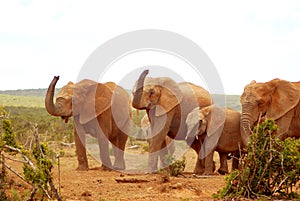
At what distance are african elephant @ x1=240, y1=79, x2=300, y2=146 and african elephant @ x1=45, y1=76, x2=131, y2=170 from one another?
12.5 feet

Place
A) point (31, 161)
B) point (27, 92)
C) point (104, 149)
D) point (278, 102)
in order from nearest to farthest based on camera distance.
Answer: point (31, 161) < point (278, 102) < point (104, 149) < point (27, 92)

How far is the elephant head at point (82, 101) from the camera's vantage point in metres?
12.8

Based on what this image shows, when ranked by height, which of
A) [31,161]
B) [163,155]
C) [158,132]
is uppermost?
[158,132]

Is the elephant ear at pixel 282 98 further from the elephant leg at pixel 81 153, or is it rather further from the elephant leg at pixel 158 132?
the elephant leg at pixel 81 153

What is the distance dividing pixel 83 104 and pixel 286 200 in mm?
7423

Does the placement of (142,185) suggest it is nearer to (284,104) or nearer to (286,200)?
(286,200)

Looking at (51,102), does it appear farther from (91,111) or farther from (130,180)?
(130,180)

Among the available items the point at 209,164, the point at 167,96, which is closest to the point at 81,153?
the point at 167,96

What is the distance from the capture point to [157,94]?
517 inches

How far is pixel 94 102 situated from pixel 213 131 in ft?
10.8

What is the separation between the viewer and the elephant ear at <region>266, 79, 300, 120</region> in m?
12.4

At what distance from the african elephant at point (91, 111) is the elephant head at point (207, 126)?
2498mm

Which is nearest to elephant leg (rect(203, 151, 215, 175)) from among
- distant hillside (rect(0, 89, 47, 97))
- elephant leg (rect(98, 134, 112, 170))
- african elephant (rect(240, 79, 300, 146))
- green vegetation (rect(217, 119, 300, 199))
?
african elephant (rect(240, 79, 300, 146))

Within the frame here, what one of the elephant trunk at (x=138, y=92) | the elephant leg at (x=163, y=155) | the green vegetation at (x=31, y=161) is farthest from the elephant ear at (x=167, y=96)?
the green vegetation at (x=31, y=161)
